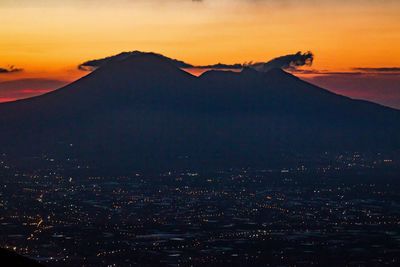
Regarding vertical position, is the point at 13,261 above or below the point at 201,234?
above

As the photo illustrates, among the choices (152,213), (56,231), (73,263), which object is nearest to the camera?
(73,263)

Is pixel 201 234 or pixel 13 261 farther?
pixel 201 234

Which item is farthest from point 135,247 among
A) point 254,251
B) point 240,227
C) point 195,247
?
point 240,227

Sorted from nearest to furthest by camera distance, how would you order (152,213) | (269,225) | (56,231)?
(56,231), (269,225), (152,213)

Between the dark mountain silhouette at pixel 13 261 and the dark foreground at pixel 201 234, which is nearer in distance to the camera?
the dark mountain silhouette at pixel 13 261

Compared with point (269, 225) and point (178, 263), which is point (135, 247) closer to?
point (178, 263)

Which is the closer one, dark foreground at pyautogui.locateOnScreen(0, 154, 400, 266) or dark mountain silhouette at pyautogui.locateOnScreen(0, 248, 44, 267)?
dark mountain silhouette at pyautogui.locateOnScreen(0, 248, 44, 267)

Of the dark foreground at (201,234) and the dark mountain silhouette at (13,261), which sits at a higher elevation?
the dark mountain silhouette at (13,261)

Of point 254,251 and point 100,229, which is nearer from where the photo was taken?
point 254,251

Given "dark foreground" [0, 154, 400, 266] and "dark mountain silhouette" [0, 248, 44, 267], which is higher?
"dark mountain silhouette" [0, 248, 44, 267]

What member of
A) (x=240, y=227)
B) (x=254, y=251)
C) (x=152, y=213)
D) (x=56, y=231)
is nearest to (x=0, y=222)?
(x=56, y=231)
